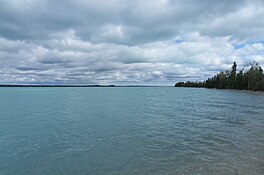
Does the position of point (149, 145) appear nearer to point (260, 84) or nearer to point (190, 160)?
point (190, 160)

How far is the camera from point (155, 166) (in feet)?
46.6

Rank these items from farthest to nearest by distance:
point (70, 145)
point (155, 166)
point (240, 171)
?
1. point (70, 145)
2. point (155, 166)
3. point (240, 171)

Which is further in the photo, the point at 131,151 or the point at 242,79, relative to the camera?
the point at 242,79

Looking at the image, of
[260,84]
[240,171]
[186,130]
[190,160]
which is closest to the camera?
[240,171]

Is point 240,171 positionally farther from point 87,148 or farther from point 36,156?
point 36,156

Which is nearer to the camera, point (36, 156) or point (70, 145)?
point (36, 156)

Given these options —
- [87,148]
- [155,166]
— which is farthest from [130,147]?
[155,166]

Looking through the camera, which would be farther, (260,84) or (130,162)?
(260,84)

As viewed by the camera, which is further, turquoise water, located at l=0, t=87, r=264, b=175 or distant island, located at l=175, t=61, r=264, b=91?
distant island, located at l=175, t=61, r=264, b=91

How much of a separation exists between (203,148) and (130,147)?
559cm

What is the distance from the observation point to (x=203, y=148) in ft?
59.7

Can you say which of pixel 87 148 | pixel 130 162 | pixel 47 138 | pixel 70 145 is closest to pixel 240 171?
A: pixel 130 162

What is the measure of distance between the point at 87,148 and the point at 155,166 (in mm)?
6439

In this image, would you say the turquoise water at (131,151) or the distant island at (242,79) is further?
the distant island at (242,79)
